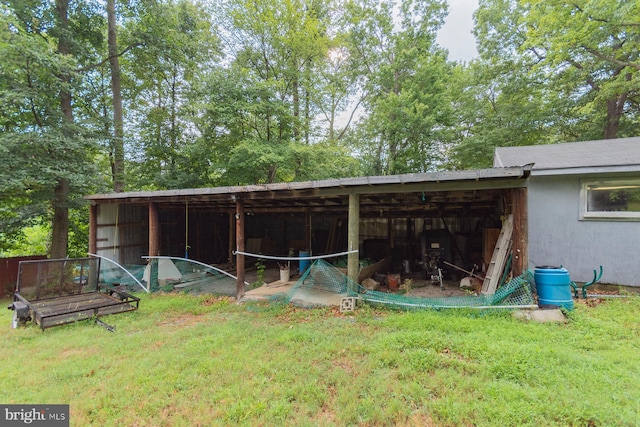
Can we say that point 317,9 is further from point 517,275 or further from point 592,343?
point 592,343

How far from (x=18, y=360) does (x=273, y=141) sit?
8.95 metres

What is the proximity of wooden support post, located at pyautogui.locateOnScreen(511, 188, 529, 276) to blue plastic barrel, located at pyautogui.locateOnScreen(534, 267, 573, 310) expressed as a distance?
261mm

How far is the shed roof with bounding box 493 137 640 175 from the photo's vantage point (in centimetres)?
455

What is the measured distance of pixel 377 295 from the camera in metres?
4.53

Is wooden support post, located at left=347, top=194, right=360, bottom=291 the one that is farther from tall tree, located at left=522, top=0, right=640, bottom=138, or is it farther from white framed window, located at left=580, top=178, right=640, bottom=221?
tall tree, located at left=522, top=0, right=640, bottom=138

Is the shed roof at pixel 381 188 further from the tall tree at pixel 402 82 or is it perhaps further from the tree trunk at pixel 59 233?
the tall tree at pixel 402 82

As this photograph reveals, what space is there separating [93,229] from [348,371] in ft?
26.0

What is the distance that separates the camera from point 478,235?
7.77 meters

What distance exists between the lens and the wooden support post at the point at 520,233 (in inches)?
151

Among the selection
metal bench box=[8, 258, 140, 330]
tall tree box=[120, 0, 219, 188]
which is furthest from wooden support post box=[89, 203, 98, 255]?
tall tree box=[120, 0, 219, 188]

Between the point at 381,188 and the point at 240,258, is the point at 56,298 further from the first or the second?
the point at 381,188

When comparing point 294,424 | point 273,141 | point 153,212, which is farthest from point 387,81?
point 294,424

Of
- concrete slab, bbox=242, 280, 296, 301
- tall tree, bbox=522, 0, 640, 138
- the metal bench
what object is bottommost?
concrete slab, bbox=242, 280, 296, 301

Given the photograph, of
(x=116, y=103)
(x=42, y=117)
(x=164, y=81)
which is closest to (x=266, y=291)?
(x=42, y=117)
